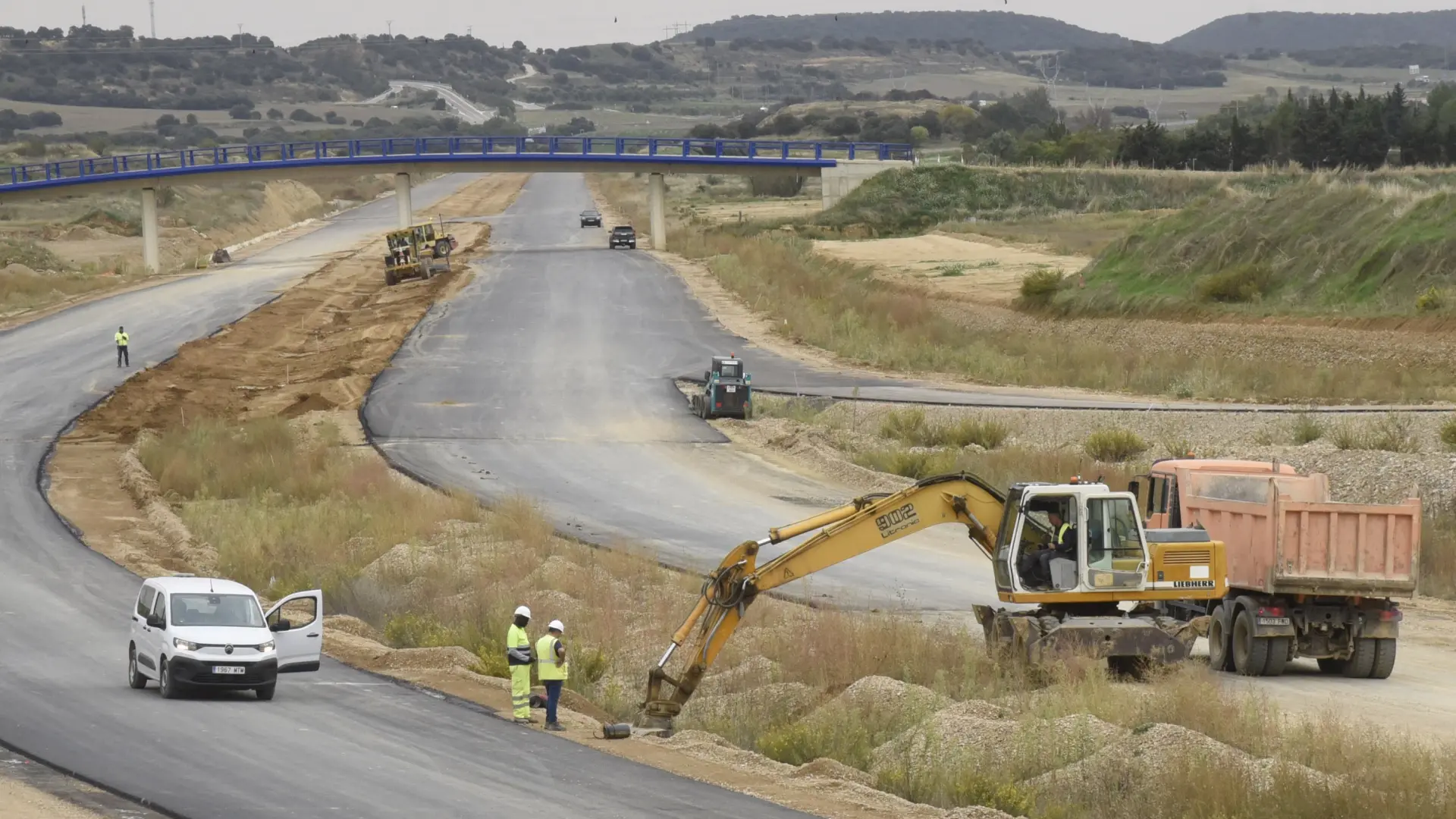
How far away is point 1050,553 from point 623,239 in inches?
3124

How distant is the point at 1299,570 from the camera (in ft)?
71.4

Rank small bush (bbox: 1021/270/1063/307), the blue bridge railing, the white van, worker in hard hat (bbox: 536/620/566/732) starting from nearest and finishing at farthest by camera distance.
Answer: worker in hard hat (bbox: 536/620/566/732)
the white van
small bush (bbox: 1021/270/1063/307)
the blue bridge railing

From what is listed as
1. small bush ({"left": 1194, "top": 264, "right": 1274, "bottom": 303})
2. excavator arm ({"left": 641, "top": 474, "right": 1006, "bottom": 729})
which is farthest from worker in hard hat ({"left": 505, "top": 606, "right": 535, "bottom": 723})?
small bush ({"left": 1194, "top": 264, "right": 1274, "bottom": 303})

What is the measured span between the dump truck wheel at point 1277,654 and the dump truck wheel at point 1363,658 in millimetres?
917

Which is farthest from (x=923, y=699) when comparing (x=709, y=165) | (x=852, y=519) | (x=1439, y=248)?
(x=709, y=165)

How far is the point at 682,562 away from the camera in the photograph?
32531 millimetres

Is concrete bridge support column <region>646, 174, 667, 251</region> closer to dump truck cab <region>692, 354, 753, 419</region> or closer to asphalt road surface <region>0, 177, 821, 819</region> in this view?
dump truck cab <region>692, 354, 753, 419</region>

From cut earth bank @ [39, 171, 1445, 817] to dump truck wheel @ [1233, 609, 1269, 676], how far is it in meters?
1.96

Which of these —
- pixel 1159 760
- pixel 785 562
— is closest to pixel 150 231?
pixel 785 562

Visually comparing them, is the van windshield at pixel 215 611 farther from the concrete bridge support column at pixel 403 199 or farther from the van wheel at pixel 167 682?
the concrete bridge support column at pixel 403 199

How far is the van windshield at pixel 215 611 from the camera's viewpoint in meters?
22.3

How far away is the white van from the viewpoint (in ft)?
71.8

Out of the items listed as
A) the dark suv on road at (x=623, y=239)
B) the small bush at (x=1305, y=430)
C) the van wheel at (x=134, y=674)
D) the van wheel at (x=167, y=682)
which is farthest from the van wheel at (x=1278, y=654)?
the dark suv on road at (x=623, y=239)

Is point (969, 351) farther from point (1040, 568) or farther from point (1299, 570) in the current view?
point (1040, 568)
